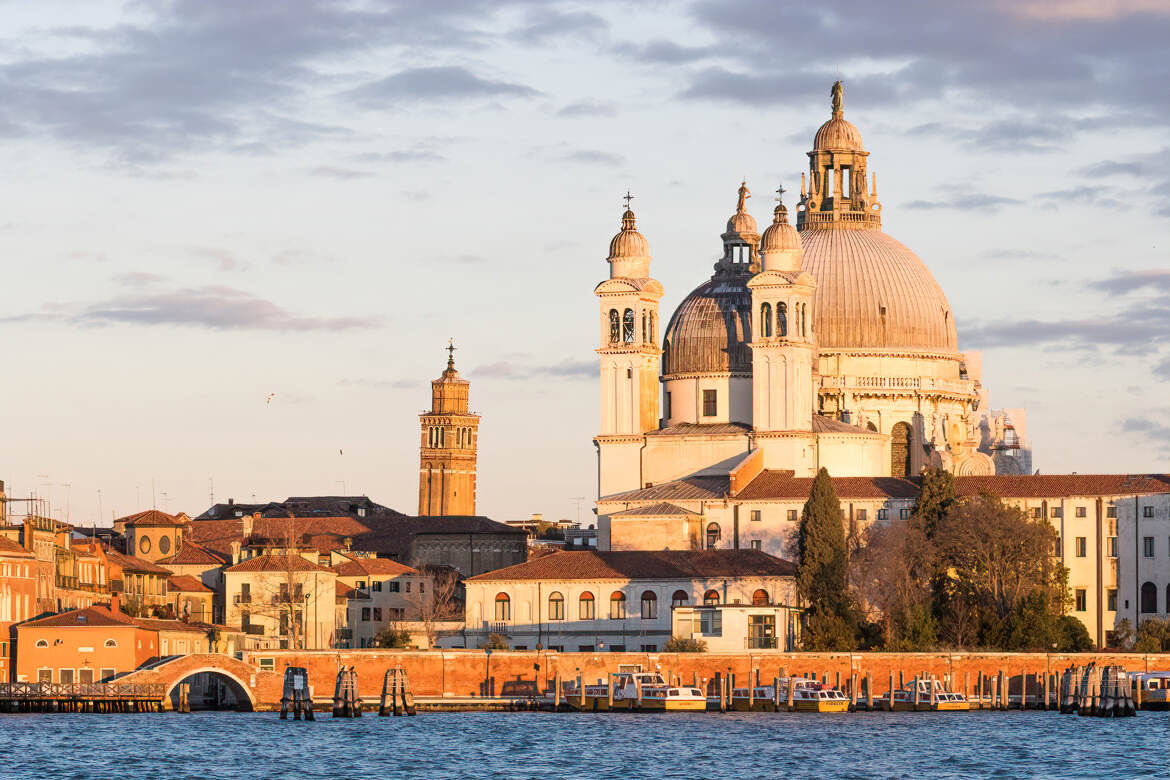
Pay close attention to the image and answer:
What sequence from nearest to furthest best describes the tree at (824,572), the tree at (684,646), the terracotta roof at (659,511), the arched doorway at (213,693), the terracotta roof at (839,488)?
the arched doorway at (213,693), the tree at (824,572), the tree at (684,646), the terracotta roof at (839,488), the terracotta roof at (659,511)

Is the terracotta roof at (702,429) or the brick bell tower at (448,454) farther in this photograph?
the brick bell tower at (448,454)

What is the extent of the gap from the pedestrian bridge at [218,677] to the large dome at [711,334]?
27.3 m

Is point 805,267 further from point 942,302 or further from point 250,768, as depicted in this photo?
point 250,768

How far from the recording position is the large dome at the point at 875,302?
10694 centimetres

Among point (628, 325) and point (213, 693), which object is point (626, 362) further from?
point (213, 693)

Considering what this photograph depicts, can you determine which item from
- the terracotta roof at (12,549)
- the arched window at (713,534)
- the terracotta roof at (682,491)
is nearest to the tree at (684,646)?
the arched window at (713,534)

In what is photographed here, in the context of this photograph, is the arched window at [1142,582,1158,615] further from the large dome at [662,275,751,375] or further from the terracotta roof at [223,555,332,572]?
the terracotta roof at [223,555,332,572]

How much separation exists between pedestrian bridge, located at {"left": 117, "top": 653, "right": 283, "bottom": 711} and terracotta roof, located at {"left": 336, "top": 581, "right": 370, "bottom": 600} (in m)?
16.3

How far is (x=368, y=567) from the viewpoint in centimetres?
10694

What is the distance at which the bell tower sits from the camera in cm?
10338

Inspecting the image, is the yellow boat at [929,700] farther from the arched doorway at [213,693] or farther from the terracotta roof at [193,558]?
the terracotta roof at [193,558]

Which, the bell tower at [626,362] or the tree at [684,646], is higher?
the bell tower at [626,362]

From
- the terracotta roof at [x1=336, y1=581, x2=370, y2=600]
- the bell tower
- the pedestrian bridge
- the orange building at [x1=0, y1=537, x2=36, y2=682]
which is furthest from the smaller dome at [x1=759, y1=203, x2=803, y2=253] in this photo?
the orange building at [x1=0, y1=537, x2=36, y2=682]

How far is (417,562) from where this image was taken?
393 feet
